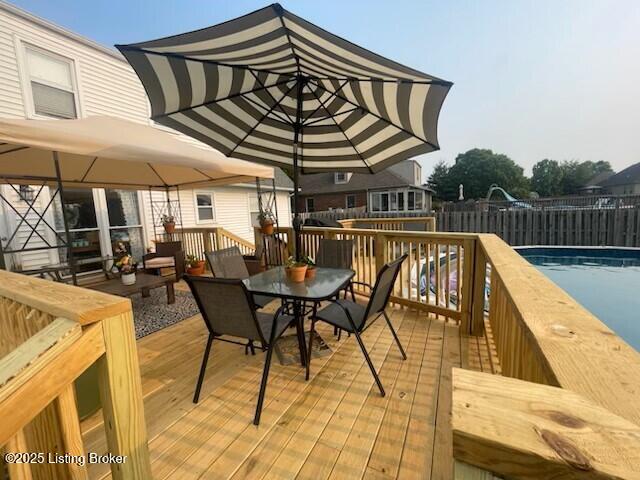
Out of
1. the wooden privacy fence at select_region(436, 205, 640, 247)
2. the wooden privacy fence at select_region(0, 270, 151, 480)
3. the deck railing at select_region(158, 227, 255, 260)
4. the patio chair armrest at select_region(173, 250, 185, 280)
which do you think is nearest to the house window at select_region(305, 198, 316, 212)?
the wooden privacy fence at select_region(436, 205, 640, 247)

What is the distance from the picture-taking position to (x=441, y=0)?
5.67 metres

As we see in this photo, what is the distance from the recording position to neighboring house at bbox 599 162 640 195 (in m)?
26.4

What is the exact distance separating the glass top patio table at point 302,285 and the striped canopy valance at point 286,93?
61.2 inches

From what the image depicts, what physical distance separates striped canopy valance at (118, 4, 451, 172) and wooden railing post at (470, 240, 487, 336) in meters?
1.29

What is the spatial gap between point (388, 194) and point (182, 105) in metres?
18.8

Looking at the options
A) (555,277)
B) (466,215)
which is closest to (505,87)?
(466,215)

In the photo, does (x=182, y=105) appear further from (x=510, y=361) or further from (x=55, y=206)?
(x=55, y=206)

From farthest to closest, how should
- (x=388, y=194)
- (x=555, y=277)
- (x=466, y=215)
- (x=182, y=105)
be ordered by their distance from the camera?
(x=388, y=194) < (x=466, y=215) < (x=555, y=277) < (x=182, y=105)

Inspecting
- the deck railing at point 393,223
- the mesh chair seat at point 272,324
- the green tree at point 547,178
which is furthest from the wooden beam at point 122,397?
the green tree at point 547,178

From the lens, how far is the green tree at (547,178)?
4516cm

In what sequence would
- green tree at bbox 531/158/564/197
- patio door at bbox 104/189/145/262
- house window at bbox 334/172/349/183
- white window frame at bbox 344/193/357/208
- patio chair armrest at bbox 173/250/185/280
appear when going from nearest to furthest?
patio chair armrest at bbox 173/250/185/280
patio door at bbox 104/189/145/262
white window frame at bbox 344/193/357/208
house window at bbox 334/172/349/183
green tree at bbox 531/158/564/197

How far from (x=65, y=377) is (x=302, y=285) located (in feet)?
6.09

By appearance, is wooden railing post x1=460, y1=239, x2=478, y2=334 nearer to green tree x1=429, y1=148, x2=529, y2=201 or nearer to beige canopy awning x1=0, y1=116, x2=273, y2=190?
beige canopy awning x1=0, y1=116, x2=273, y2=190

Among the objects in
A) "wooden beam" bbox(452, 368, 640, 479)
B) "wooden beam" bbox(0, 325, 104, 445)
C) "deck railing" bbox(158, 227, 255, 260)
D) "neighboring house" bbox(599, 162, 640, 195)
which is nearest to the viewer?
"wooden beam" bbox(452, 368, 640, 479)
